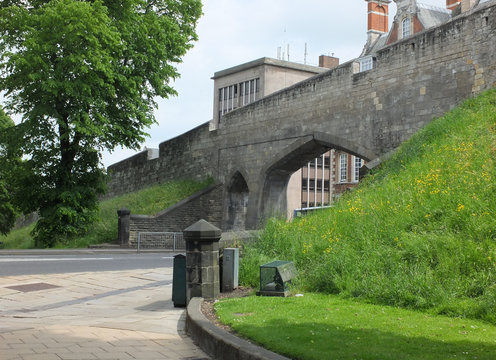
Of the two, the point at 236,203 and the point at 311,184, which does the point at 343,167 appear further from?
the point at 236,203

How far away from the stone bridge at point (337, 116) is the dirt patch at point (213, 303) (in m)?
3.32

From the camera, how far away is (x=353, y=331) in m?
5.71

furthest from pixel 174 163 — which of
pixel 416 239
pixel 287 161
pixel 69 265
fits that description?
pixel 416 239

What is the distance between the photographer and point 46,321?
7555 mm

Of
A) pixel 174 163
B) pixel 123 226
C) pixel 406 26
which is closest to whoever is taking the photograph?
pixel 123 226

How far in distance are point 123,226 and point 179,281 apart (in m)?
14.9

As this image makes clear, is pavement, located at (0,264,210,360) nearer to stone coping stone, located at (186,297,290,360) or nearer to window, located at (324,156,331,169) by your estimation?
stone coping stone, located at (186,297,290,360)

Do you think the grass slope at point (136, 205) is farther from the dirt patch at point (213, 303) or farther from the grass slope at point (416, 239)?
the dirt patch at point (213, 303)

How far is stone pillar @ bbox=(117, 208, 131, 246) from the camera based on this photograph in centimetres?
2311

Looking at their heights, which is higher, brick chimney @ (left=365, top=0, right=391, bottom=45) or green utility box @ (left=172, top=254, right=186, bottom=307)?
brick chimney @ (left=365, top=0, right=391, bottom=45)

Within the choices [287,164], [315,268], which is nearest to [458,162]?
[315,268]

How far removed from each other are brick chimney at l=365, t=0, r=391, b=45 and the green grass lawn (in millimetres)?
44344

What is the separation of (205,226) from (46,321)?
2.59 meters

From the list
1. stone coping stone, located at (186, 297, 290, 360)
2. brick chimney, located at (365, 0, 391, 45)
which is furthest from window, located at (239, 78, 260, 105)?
stone coping stone, located at (186, 297, 290, 360)
